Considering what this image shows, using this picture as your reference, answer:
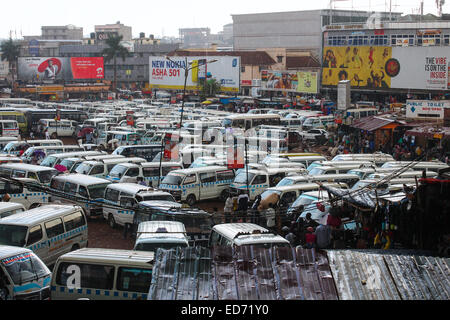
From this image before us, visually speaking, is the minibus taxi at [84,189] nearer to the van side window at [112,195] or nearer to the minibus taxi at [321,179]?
the van side window at [112,195]

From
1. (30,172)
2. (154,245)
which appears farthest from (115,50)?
(154,245)

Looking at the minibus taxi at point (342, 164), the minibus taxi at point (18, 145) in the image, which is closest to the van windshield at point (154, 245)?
the minibus taxi at point (342, 164)

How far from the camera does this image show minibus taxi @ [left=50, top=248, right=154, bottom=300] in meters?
8.91

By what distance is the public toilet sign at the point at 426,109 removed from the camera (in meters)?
27.0

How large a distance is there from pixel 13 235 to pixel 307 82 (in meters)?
40.5

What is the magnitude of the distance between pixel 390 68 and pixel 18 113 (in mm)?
30615

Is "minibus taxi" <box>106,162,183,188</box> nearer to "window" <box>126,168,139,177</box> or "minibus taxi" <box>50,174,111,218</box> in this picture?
"window" <box>126,168,139,177</box>

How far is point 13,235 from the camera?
38.0 ft

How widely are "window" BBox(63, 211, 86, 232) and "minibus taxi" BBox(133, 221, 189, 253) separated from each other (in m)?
1.99

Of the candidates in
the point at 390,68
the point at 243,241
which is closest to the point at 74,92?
the point at 390,68

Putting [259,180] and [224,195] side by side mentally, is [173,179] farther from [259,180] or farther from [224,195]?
[259,180]

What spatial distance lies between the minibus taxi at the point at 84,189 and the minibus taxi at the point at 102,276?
720 centimetres
